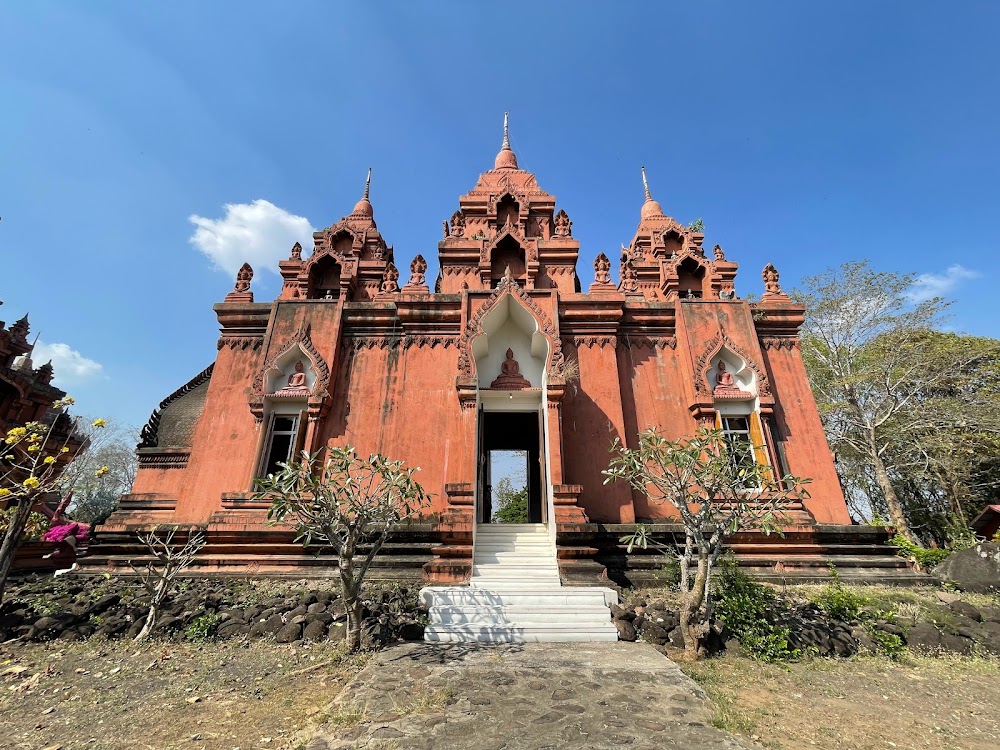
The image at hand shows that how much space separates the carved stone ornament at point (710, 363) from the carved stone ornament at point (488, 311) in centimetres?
312

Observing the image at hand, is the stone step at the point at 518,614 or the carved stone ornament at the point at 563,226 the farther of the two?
the carved stone ornament at the point at 563,226

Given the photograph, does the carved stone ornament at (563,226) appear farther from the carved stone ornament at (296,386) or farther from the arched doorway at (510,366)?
the carved stone ornament at (296,386)

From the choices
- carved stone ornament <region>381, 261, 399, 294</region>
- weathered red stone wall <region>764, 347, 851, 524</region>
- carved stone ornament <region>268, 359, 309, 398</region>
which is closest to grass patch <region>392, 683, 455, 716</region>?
carved stone ornament <region>268, 359, 309, 398</region>

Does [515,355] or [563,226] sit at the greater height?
[563,226]

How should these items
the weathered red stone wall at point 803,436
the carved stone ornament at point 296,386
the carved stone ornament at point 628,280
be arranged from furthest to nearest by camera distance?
the carved stone ornament at point 628,280 → the carved stone ornament at point 296,386 → the weathered red stone wall at point 803,436

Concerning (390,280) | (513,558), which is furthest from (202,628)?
(390,280)

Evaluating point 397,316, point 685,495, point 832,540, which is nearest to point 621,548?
point 685,495

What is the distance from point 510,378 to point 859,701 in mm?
7519

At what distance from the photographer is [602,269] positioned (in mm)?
12016

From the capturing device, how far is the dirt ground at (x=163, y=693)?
3930 millimetres

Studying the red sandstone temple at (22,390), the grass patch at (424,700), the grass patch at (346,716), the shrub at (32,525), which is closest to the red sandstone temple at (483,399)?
the shrub at (32,525)

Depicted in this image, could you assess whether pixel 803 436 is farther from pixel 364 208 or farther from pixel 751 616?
pixel 364 208

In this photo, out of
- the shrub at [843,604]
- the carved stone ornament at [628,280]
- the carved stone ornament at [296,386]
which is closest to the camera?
the shrub at [843,604]

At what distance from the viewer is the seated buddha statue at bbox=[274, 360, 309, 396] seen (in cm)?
1080
